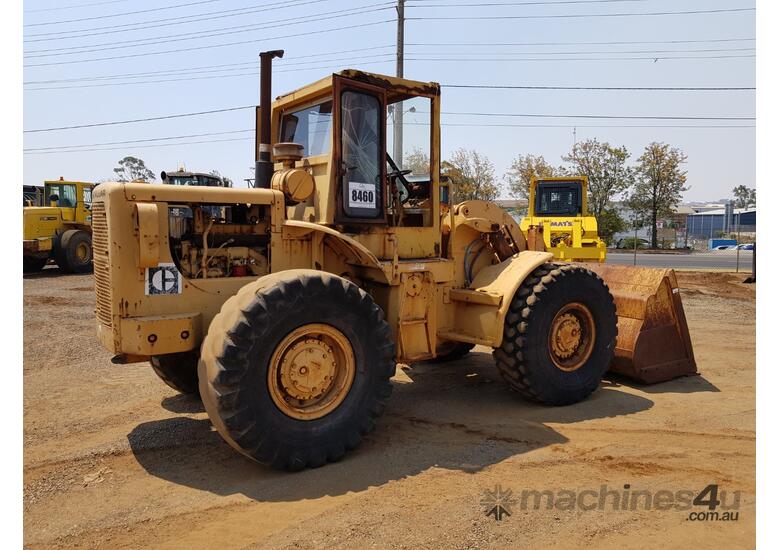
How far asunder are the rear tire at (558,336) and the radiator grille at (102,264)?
344 centimetres

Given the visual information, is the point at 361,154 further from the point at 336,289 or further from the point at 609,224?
the point at 609,224

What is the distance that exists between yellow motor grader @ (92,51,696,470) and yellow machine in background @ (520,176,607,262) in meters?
8.67

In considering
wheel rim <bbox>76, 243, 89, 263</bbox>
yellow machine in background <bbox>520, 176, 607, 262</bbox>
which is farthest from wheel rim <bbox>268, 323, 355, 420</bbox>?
wheel rim <bbox>76, 243, 89, 263</bbox>

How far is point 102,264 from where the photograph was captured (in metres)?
4.73

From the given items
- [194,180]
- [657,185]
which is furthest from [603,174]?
[194,180]

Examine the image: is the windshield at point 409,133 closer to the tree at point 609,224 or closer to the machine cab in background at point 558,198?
the machine cab in background at point 558,198

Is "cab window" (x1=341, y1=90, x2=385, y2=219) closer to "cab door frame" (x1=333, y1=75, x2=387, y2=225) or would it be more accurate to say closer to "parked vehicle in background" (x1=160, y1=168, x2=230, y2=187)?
"cab door frame" (x1=333, y1=75, x2=387, y2=225)

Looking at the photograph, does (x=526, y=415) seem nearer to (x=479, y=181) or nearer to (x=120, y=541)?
(x=120, y=541)

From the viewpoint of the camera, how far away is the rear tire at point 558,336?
5656 millimetres

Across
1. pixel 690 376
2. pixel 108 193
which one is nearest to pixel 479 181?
pixel 690 376

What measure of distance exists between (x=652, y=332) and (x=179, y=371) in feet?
16.4

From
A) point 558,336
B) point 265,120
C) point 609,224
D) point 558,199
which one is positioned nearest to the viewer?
point 265,120

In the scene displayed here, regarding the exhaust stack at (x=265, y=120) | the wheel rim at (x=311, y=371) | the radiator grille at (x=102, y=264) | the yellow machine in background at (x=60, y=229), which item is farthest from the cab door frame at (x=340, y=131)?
the yellow machine in background at (x=60, y=229)

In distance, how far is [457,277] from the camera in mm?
6180
